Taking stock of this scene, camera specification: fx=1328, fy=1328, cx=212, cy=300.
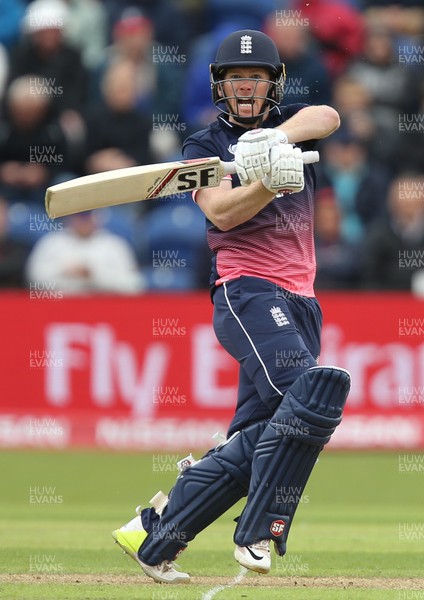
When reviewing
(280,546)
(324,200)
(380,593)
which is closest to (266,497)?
(280,546)

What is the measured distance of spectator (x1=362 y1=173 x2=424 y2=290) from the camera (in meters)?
12.5

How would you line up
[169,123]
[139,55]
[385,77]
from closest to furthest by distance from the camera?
[169,123] < [139,55] < [385,77]

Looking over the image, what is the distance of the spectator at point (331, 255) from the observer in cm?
1260

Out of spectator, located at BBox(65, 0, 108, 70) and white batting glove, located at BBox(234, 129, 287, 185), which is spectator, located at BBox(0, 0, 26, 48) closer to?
spectator, located at BBox(65, 0, 108, 70)

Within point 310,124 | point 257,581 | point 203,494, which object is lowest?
point 257,581

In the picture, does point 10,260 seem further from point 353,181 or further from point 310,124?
point 310,124

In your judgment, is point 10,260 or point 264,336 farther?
point 10,260

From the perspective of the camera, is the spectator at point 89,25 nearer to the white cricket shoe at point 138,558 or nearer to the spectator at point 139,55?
the spectator at point 139,55

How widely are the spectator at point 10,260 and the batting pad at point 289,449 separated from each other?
743cm

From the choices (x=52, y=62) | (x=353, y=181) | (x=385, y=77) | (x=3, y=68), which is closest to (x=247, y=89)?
(x=353, y=181)

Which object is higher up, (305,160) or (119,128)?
(119,128)

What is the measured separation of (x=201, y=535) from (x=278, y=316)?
2.98 meters

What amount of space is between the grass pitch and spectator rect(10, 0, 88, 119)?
3977 millimetres

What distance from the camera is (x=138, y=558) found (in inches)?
237
